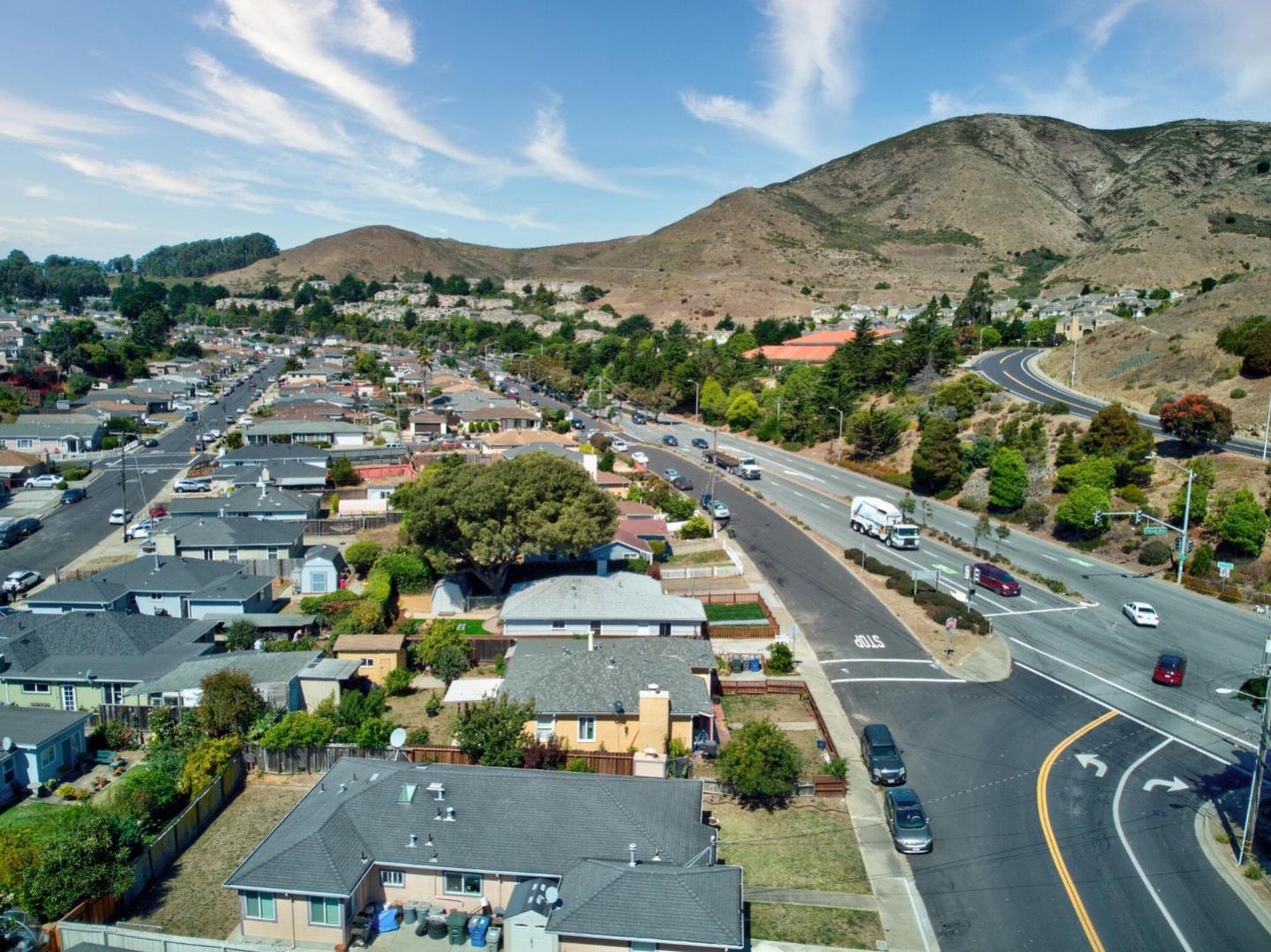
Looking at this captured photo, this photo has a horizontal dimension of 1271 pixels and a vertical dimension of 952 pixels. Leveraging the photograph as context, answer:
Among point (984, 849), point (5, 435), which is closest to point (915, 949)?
point (984, 849)

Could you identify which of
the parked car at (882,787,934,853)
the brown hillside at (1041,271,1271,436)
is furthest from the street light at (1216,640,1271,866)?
the brown hillside at (1041,271,1271,436)

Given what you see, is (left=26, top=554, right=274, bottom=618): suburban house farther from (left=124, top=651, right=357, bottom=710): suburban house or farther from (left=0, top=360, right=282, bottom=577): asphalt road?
(left=0, top=360, right=282, bottom=577): asphalt road

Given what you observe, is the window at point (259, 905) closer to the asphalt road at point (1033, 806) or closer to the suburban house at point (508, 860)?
the suburban house at point (508, 860)

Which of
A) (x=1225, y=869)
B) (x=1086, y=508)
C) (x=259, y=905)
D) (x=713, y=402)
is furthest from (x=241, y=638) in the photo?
(x=713, y=402)

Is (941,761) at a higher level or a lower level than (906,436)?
lower

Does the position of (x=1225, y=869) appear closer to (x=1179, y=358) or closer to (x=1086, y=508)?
(x=1086, y=508)

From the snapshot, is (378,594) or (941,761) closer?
(941,761)

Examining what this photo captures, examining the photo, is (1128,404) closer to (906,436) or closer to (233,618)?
(906,436)

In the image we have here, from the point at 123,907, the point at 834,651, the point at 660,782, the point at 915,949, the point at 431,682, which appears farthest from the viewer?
the point at 834,651
